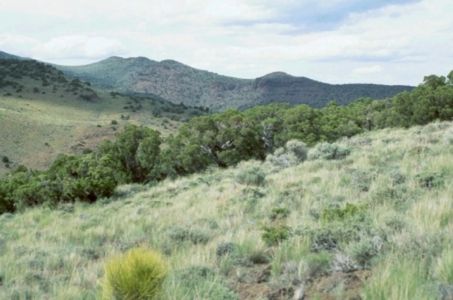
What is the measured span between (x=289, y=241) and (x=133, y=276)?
107 inches

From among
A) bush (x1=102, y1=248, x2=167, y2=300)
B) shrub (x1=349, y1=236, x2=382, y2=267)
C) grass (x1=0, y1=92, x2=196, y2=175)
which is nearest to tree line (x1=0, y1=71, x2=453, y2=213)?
shrub (x1=349, y1=236, x2=382, y2=267)

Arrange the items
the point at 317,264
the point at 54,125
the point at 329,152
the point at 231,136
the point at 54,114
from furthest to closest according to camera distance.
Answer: the point at 54,114 < the point at 54,125 < the point at 231,136 < the point at 329,152 < the point at 317,264

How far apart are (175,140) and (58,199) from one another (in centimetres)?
1327

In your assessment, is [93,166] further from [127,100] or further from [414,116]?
[127,100]

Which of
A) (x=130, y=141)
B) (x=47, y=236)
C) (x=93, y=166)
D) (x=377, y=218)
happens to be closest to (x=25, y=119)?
(x=130, y=141)

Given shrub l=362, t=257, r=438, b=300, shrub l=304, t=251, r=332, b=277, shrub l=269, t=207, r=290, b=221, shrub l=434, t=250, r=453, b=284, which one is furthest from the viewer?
shrub l=269, t=207, r=290, b=221

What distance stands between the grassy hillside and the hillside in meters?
58.0

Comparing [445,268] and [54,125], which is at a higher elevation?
[445,268]

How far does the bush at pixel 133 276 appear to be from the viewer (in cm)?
406

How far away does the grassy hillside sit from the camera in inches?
185

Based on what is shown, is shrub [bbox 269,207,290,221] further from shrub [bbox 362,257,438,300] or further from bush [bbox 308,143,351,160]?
bush [bbox 308,143,351,160]

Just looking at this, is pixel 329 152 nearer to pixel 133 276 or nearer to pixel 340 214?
pixel 340 214

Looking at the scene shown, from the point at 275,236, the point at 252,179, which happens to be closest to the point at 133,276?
the point at 275,236

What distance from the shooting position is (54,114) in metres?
102
